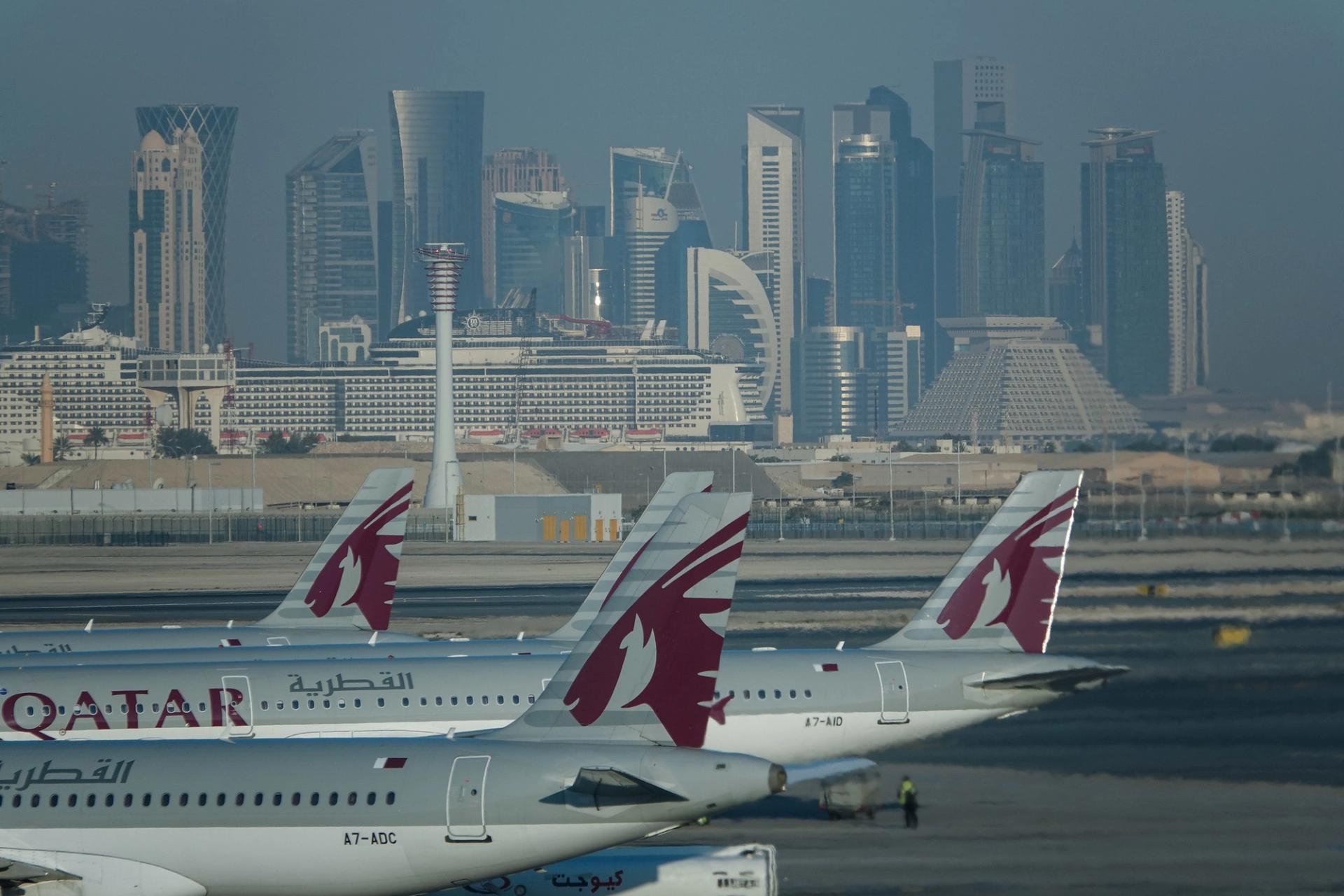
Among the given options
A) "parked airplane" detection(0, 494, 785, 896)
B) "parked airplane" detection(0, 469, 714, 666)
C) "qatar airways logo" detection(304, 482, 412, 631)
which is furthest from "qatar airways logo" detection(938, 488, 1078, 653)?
"qatar airways logo" detection(304, 482, 412, 631)

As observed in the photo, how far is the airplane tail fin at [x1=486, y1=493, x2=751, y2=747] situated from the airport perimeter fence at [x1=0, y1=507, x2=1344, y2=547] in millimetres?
81851

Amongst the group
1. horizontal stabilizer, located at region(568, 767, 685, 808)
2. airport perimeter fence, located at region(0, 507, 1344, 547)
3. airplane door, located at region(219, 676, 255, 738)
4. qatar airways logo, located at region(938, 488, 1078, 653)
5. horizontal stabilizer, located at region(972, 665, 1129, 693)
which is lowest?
airport perimeter fence, located at region(0, 507, 1344, 547)

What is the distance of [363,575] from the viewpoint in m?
39.8

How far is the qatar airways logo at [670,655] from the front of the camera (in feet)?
66.6

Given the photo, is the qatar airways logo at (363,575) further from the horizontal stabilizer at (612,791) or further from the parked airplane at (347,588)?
the horizontal stabilizer at (612,791)

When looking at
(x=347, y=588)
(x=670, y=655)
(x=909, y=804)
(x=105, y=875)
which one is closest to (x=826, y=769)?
(x=909, y=804)

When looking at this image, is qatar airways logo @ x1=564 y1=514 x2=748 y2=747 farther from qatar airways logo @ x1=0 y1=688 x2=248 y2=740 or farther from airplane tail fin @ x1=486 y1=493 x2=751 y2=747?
qatar airways logo @ x1=0 y1=688 x2=248 y2=740

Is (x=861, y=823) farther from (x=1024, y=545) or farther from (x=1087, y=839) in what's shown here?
(x=1024, y=545)

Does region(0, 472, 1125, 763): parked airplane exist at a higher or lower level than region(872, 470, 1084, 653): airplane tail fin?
lower

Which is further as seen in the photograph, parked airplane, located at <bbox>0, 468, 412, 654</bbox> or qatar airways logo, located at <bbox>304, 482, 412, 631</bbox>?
qatar airways logo, located at <bbox>304, 482, 412, 631</bbox>

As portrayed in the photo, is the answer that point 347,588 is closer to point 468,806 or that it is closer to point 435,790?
point 435,790

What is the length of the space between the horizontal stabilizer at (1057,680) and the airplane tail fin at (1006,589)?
144 centimetres

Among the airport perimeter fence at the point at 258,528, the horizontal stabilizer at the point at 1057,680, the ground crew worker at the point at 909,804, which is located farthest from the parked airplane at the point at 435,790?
the airport perimeter fence at the point at 258,528

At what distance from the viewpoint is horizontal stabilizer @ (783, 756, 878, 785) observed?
25.8m
